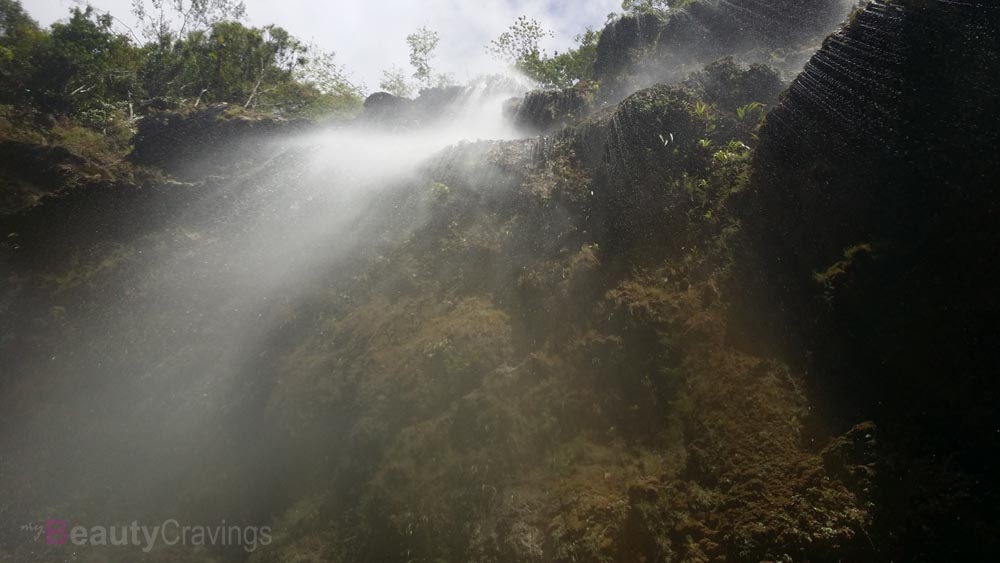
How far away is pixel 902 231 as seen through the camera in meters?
7.41

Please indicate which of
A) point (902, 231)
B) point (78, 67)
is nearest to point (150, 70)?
point (78, 67)

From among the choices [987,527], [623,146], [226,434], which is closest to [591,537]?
[987,527]

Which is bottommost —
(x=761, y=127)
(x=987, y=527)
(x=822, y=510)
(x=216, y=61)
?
(x=822, y=510)

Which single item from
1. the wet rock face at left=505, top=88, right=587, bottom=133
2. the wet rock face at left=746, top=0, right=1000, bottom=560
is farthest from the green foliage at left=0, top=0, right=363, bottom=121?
the wet rock face at left=746, top=0, right=1000, bottom=560

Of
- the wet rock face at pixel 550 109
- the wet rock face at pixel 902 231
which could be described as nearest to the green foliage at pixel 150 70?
the wet rock face at pixel 550 109

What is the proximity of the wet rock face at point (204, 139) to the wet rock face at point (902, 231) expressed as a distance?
19450mm

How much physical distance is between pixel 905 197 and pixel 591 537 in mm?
7645

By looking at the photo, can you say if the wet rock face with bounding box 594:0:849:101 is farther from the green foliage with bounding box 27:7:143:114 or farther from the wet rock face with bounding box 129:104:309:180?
the green foliage with bounding box 27:7:143:114

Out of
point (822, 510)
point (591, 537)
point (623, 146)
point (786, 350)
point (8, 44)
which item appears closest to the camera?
point (822, 510)

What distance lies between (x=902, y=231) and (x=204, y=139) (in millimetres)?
23046

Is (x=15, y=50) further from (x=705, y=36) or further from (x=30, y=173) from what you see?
(x=705, y=36)

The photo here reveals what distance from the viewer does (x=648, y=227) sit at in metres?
10.8

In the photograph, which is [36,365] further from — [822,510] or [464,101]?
[464,101]

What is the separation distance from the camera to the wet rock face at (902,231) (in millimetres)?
5699
